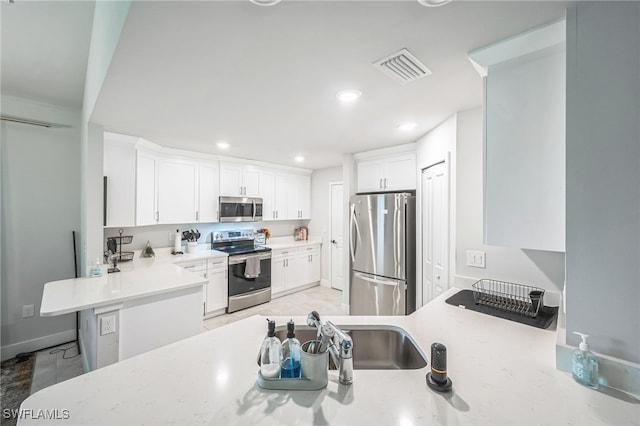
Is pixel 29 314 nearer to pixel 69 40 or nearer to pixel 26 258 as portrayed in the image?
pixel 26 258

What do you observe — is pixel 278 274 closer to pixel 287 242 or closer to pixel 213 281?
pixel 287 242

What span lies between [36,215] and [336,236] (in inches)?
154

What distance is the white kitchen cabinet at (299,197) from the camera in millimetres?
5043

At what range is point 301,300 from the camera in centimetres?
438

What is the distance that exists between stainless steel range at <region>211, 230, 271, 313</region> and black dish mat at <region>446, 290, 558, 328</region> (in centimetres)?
285

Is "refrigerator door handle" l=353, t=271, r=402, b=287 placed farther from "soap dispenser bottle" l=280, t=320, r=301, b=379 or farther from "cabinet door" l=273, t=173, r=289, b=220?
A: "soap dispenser bottle" l=280, t=320, r=301, b=379

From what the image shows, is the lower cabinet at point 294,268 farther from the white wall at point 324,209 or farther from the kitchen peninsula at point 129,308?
the kitchen peninsula at point 129,308

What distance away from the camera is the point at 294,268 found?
4.69 m

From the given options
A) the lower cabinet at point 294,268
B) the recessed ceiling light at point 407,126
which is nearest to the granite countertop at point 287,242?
the lower cabinet at point 294,268

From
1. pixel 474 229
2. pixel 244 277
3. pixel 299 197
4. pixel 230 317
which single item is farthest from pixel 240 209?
pixel 474 229

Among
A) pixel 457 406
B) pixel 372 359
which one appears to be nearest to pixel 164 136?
pixel 372 359

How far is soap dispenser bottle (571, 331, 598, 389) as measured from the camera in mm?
914

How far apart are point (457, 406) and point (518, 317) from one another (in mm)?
965

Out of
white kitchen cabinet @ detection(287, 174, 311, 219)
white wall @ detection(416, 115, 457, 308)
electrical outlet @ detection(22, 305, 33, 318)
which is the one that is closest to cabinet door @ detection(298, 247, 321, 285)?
white kitchen cabinet @ detection(287, 174, 311, 219)
